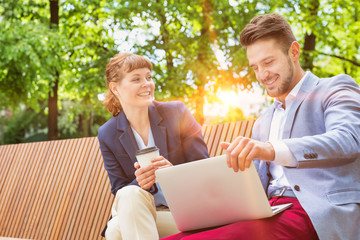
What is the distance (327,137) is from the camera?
1.90 metres

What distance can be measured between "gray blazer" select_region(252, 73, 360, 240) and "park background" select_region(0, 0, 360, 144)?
1007 cm

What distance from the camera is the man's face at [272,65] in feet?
8.48

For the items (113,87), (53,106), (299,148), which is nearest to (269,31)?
(299,148)

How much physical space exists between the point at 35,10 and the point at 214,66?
615 cm

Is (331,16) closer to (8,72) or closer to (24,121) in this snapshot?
(8,72)

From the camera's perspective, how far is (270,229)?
6.60ft

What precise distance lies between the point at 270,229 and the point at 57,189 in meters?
4.88

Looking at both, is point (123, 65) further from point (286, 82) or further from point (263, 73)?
point (286, 82)

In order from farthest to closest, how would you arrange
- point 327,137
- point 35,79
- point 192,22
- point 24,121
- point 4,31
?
1. point 24,121
2. point 192,22
3. point 35,79
4. point 4,31
5. point 327,137

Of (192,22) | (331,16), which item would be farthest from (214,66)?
(331,16)

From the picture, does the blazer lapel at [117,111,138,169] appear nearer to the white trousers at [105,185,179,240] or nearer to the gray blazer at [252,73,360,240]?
the white trousers at [105,185,179,240]

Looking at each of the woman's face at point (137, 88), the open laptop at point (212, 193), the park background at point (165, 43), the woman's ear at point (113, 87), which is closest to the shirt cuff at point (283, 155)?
the open laptop at point (212, 193)

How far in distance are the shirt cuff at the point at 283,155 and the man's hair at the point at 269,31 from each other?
90 cm

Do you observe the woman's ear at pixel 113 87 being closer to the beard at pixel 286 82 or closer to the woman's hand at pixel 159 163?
the woman's hand at pixel 159 163
